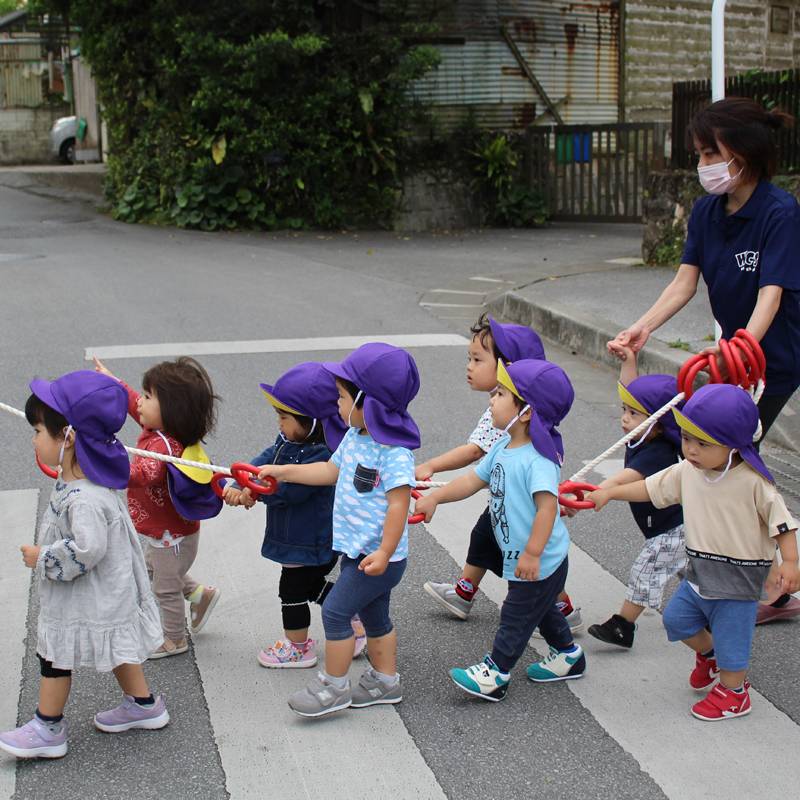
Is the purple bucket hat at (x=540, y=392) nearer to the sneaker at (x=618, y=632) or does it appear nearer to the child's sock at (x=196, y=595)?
the sneaker at (x=618, y=632)

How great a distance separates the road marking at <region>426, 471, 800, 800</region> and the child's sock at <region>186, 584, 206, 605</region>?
111cm

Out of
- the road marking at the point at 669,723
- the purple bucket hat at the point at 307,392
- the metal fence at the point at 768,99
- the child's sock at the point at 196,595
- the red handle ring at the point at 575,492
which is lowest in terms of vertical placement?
the road marking at the point at 669,723

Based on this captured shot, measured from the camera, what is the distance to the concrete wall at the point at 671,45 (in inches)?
720

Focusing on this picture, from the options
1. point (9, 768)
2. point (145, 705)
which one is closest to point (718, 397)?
point (145, 705)

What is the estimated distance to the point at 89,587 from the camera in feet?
8.96

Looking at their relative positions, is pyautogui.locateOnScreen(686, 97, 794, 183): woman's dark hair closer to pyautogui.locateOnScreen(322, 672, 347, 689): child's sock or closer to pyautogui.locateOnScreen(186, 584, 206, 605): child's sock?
pyautogui.locateOnScreen(322, 672, 347, 689): child's sock

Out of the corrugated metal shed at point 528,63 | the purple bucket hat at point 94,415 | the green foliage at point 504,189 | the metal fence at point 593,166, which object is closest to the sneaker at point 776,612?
the purple bucket hat at point 94,415

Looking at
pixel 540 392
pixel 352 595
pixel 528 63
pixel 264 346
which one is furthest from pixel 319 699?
pixel 528 63

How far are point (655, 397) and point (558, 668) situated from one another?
40.1 inches

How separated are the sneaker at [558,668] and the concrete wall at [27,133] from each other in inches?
1102

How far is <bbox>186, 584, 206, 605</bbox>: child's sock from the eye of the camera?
3455 millimetres

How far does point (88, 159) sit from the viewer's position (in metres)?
26.2

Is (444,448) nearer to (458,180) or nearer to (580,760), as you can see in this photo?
(580,760)

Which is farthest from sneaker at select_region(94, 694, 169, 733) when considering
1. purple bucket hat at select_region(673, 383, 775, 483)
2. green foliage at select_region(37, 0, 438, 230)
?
green foliage at select_region(37, 0, 438, 230)
